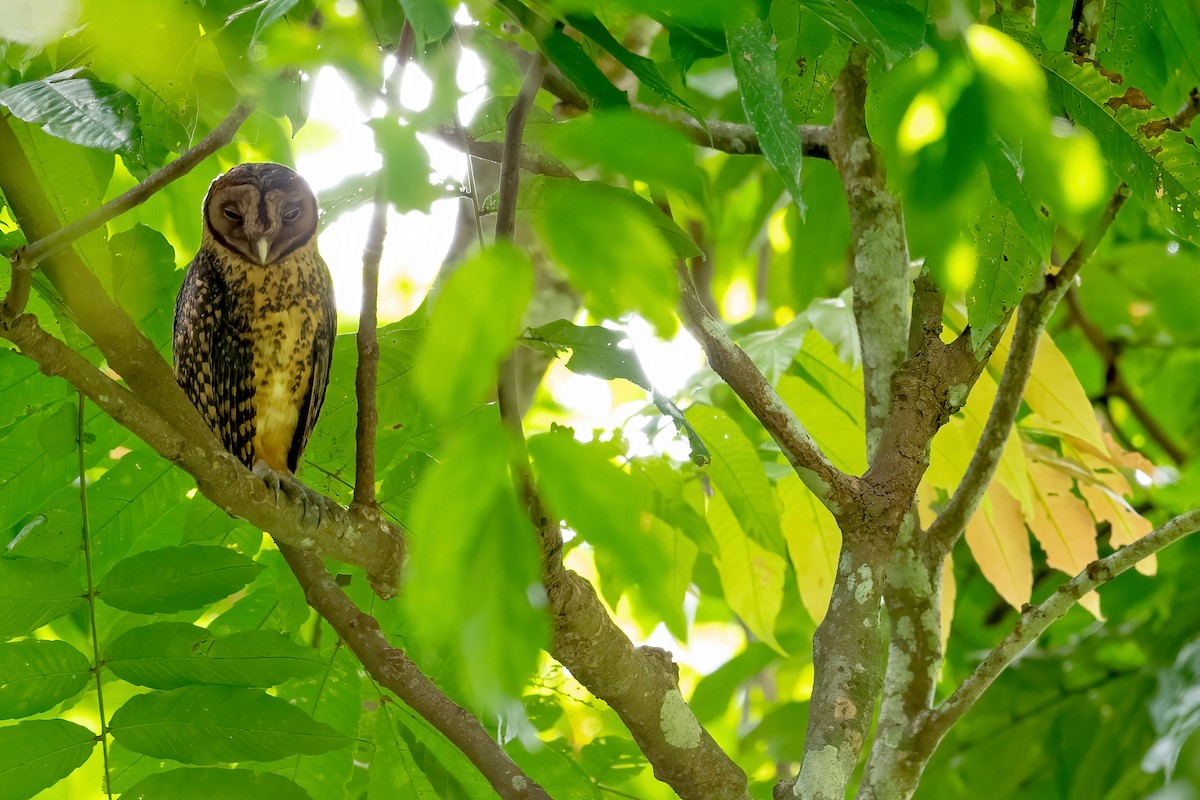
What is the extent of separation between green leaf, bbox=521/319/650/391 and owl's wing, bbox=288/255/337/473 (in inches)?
44.4

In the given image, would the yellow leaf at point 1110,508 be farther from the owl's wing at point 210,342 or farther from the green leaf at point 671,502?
the owl's wing at point 210,342

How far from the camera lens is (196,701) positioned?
Result: 1.63m

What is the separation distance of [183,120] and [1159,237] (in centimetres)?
379

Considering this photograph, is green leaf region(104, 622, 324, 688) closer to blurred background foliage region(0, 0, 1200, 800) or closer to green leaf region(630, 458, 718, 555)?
blurred background foliage region(0, 0, 1200, 800)

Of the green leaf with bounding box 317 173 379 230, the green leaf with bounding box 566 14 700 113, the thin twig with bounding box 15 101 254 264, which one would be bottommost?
the green leaf with bounding box 566 14 700 113

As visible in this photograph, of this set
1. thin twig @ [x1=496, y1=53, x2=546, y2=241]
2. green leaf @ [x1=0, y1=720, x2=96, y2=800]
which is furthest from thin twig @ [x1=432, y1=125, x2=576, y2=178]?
green leaf @ [x1=0, y1=720, x2=96, y2=800]

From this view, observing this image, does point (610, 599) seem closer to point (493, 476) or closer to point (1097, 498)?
point (1097, 498)

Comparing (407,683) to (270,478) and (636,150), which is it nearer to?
(270,478)

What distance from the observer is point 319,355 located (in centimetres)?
262

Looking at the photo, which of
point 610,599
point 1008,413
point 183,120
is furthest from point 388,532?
point 1008,413

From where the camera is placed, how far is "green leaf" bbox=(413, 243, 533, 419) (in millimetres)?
690

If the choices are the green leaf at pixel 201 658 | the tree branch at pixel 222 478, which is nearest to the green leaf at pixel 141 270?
the tree branch at pixel 222 478

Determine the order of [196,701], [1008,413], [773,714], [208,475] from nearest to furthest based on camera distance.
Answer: [208,475] < [196,701] < [1008,413] < [773,714]

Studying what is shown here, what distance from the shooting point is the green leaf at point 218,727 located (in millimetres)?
1559
